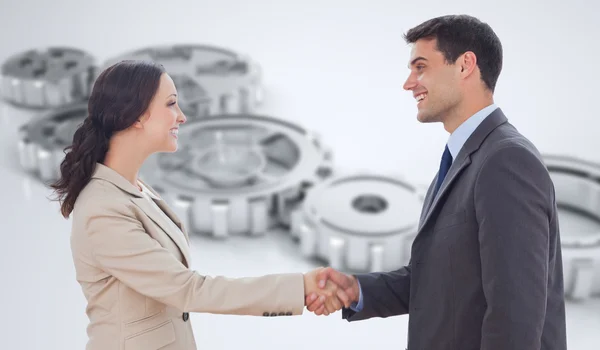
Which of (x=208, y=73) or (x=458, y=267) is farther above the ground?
(x=458, y=267)

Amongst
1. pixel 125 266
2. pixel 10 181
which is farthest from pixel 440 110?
pixel 10 181

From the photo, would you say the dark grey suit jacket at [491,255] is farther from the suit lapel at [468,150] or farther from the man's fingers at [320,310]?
the man's fingers at [320,310]

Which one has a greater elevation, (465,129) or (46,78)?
(465,129)

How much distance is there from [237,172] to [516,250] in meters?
3.57

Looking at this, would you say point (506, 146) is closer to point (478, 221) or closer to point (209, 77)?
point (478, 221)

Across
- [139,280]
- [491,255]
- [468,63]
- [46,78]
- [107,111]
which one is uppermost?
[468,63]

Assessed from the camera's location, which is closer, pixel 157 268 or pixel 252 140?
pixel 157 268

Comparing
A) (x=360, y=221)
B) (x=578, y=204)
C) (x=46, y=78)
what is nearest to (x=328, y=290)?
(x=360, y=221)

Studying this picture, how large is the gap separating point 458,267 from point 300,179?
3.14 meters

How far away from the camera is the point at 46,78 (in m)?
6.58

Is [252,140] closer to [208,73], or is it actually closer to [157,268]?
[208,73]

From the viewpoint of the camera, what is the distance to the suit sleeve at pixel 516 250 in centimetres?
209

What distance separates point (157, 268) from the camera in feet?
7.86

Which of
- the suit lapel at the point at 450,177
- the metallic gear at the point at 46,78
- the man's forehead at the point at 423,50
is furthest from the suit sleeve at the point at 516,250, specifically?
the metallic gear at the point at 46,78
